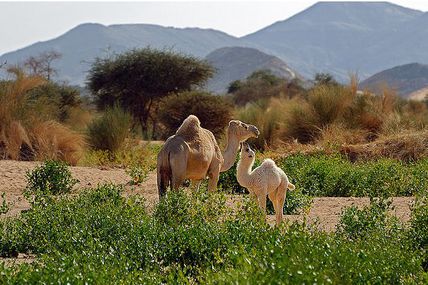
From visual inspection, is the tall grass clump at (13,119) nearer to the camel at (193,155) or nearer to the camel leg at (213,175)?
the camel at (193,155)

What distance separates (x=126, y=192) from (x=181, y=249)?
676 centimetres

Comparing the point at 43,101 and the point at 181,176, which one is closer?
the point at 181,176

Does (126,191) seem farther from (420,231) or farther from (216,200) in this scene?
(420,231)

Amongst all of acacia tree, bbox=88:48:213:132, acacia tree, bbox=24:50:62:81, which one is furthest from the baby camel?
acacia tree, bbox=24:50:62:81

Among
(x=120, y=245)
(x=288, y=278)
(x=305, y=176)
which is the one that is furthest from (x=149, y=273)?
(x=305, y=176)

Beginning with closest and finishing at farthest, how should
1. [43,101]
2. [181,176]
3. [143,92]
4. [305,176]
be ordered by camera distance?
1. [181,176]
2. [305,176]
3. [43,101]
4. [143,92]

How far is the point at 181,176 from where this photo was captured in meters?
10.7

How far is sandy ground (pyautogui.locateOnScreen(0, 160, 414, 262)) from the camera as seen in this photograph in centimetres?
1160

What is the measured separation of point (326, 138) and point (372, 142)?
1021 mm

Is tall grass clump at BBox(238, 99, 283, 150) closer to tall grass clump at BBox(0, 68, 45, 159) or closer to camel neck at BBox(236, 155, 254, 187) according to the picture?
tall grass clump at BBox(0, 68, 45, 159)

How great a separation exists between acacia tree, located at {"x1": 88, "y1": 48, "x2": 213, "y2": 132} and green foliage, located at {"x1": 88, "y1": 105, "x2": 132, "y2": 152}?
1287 centimetres

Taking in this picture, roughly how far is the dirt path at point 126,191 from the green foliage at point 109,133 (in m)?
1.85

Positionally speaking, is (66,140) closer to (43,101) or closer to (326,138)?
(43,101)

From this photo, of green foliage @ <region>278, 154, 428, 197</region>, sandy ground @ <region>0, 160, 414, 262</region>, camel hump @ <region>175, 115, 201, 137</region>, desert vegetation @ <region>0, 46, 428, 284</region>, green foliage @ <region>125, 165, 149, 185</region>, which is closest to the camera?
desert vegetation @ <region>0, 46, 428, 284</region>
